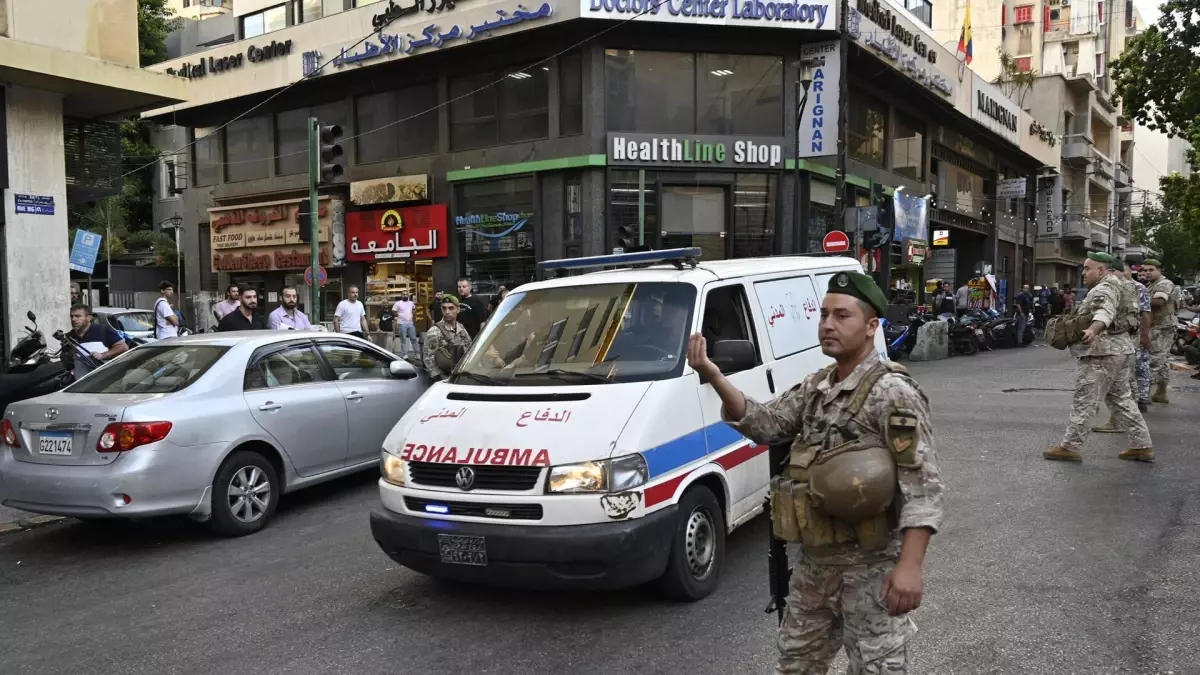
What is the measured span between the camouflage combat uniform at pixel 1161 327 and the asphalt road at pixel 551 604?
15.3 feet

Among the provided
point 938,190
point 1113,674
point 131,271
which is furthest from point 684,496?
point 131,271

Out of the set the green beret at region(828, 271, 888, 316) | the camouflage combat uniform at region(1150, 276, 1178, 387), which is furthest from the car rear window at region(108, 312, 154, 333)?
the camouflage combat uniform at region(1150, 276, 1178, 387)

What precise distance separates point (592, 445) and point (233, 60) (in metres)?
26.7

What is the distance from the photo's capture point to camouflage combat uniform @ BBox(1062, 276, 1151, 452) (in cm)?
741

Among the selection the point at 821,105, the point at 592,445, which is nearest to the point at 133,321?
the point at 592,445

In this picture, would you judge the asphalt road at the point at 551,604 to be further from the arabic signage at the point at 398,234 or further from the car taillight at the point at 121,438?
the arabic signage at the point at 398,234

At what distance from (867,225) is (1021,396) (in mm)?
8689

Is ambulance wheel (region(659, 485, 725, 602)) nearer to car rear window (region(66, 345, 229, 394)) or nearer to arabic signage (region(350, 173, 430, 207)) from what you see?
car rear window (region(66, 345, 229, 394))

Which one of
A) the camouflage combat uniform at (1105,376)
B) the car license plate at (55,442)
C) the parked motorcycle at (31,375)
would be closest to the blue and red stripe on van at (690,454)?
the camouflage combat uniform at (1105,376)

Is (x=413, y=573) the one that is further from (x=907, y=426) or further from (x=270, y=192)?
(x=270, y=192)

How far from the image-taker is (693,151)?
823 inches

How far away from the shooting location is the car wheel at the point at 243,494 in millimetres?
6137

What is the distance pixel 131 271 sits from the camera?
31.8 meters

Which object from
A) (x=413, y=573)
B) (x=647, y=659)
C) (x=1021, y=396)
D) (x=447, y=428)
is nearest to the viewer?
(x=647, y=659)
